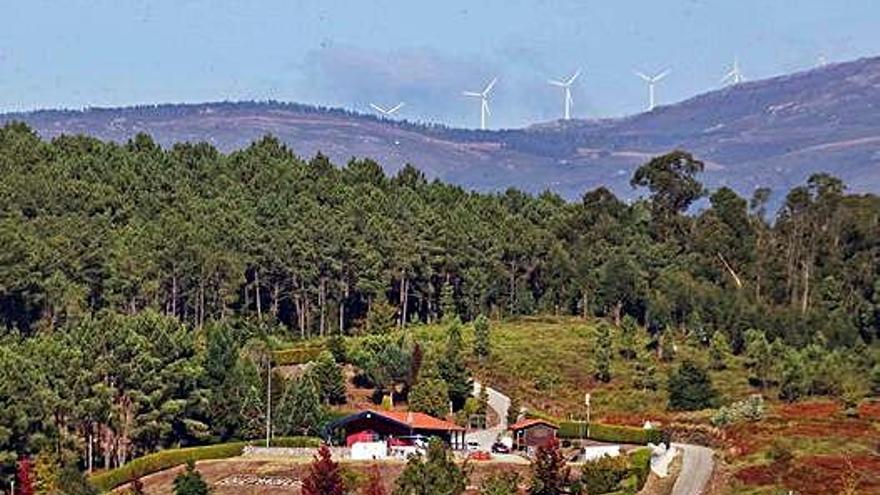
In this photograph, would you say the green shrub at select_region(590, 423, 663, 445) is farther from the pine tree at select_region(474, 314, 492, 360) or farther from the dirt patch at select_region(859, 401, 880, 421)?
the pine tree at select_region(474, 314, 492, 360)

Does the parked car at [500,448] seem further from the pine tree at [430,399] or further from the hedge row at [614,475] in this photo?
the hedge row at [614,475]

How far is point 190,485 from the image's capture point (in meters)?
93.1

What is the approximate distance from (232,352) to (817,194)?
268 feet

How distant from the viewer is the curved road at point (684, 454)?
310ft

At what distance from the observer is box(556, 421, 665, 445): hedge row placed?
109 m

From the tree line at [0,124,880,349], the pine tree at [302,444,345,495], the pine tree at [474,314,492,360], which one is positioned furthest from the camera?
the tree line at [0,124,880,349]

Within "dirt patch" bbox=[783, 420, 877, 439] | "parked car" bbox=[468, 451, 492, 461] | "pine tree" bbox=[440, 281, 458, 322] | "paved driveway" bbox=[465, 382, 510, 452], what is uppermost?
"pine tree" bbox=[440, 281, 458, 322]

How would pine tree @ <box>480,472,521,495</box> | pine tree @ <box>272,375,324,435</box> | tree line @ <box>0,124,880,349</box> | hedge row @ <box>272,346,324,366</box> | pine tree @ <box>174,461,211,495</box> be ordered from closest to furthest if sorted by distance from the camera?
pine tree @ <box>480,472,521,495</box> → pine tree @ <box>174,461,211,495</box> → pine tree @ <box>272,375,324,435</box> → hedge row @ <box>272,346,324,366</box> → tree line @ <box>0,124,880,349</box>

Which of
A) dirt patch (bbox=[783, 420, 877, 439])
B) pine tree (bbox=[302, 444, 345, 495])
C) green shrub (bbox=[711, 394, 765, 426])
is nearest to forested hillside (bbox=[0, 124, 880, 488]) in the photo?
pine tree (bbox=[302, 444, 345, 495])

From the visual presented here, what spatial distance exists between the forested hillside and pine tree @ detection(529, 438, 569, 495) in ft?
80.8

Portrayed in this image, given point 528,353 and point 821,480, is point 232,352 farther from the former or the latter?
point 821,480

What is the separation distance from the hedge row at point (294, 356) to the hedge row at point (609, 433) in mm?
23816

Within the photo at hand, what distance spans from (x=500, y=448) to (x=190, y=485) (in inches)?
904

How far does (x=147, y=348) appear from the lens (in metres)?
110
